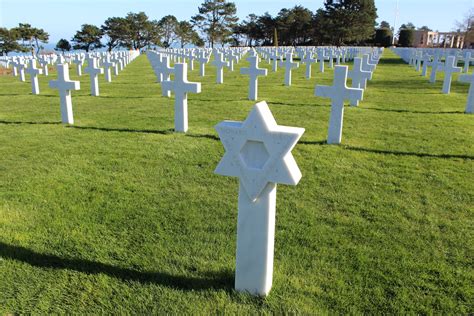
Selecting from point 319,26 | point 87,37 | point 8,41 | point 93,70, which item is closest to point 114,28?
point 87,37

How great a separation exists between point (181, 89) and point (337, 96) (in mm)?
2625

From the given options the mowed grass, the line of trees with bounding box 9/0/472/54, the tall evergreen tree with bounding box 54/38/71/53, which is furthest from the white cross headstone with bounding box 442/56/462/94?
the tall evergreen tree with bounding box 54/38/71/53

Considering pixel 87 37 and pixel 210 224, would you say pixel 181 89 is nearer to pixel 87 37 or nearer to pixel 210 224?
pixel 210 224

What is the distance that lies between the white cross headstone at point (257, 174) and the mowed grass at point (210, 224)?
21cm

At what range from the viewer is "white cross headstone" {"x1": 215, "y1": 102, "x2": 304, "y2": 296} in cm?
216

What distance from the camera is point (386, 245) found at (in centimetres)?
321

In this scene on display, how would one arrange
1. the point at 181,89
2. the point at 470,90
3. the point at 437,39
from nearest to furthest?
1. the point at 181,89
2. the point at 470,90
3. the point at 437,39

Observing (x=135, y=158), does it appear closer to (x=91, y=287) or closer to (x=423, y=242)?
(x=91, y=287)

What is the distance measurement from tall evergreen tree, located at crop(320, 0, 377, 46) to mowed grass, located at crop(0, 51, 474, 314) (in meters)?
49.6

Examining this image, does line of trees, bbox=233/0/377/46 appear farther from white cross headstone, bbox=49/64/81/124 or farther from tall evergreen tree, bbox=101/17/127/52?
white cross headstone, bbox=49/64/81/124

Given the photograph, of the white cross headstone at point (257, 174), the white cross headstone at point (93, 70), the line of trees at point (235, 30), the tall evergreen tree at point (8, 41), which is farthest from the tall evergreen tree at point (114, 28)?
the white cross headstone at point (257, 174)

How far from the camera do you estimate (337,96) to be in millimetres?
6070

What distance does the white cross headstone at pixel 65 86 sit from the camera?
7.34 meters

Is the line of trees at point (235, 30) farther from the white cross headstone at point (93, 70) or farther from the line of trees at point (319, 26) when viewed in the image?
the white cross headstone at point (93, 70)
